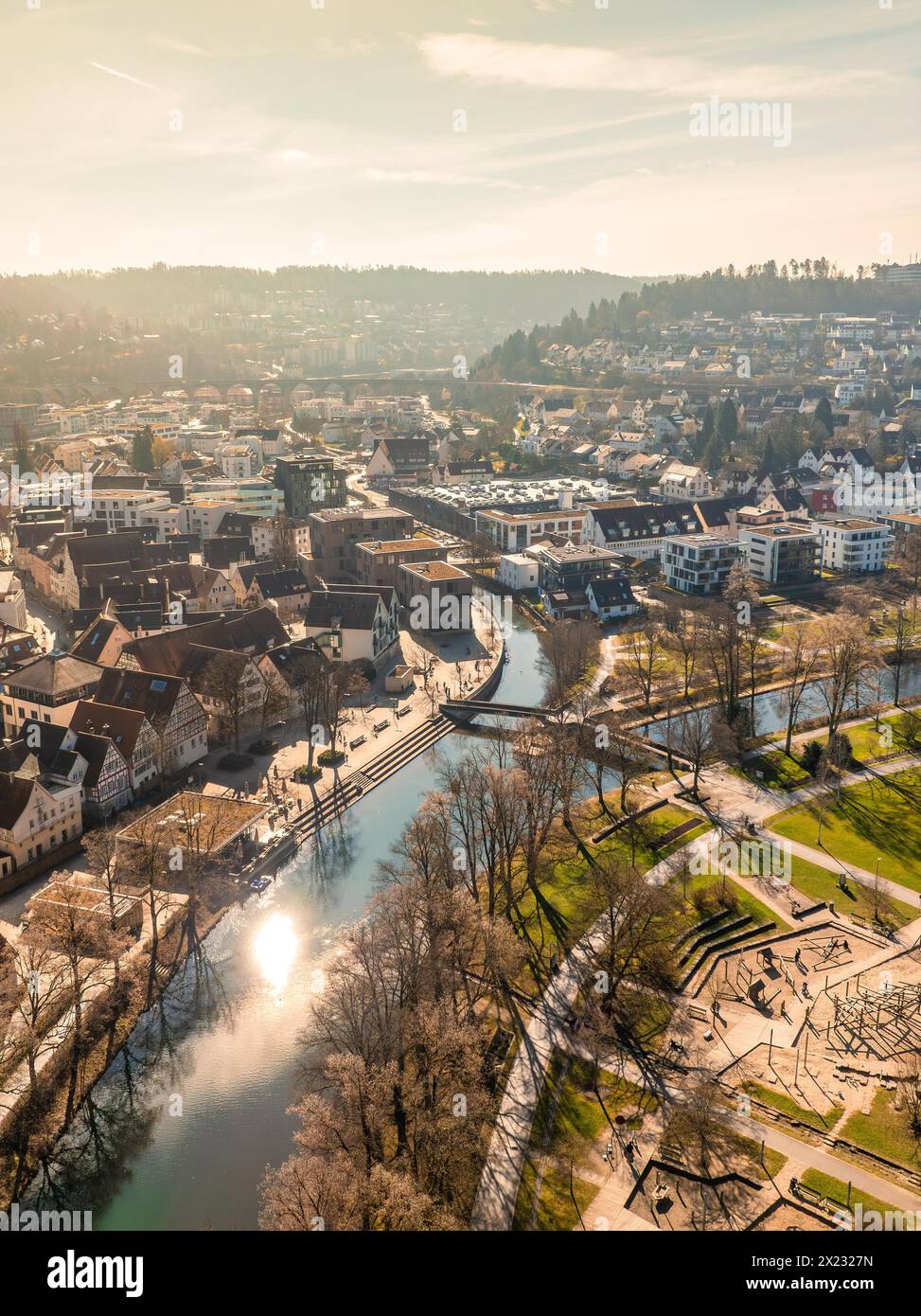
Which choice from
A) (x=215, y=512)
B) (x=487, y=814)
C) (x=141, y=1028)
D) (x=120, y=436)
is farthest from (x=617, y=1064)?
(x=120, y=436)

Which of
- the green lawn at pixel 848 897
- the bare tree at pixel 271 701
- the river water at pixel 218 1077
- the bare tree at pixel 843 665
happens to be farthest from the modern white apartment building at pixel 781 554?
the river water at pixel 218 1077

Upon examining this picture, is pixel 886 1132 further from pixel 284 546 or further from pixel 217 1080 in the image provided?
pixel 284 546

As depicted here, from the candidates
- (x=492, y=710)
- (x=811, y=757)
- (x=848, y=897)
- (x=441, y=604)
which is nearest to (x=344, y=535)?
(x=441, y=604)

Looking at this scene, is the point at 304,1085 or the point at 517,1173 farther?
the point at 304,1085

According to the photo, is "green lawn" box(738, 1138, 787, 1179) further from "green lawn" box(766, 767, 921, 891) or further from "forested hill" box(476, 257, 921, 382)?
"forested hill" box(476, 257, 921, 382)

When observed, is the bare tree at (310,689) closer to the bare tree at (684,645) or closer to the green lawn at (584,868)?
the green lawn at (584,868)

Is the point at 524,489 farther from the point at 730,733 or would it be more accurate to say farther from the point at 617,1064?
the point at 617,1064
